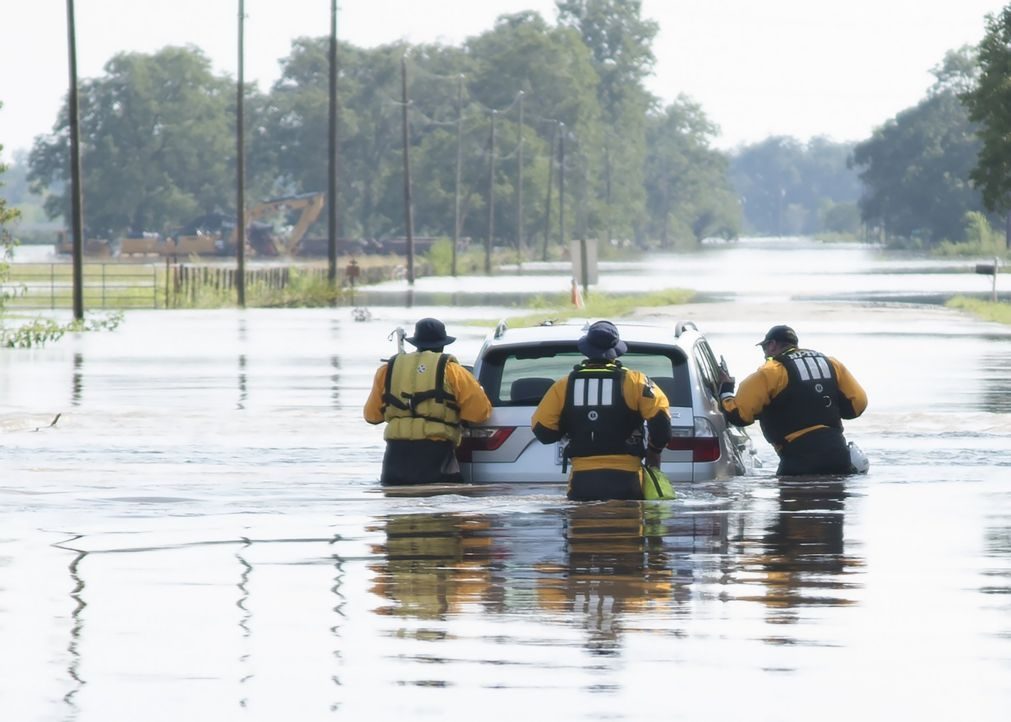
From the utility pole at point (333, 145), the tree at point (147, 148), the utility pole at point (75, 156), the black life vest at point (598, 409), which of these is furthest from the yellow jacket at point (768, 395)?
the tree at point (147, 148)

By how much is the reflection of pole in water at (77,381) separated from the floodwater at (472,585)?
3236 millimetres

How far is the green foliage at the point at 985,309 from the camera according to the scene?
168 feet

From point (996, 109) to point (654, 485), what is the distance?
55.5 m

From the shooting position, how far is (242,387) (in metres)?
28.9

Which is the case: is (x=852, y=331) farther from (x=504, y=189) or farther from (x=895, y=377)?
(x=504, y=189)

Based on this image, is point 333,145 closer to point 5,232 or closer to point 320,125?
point 5,232

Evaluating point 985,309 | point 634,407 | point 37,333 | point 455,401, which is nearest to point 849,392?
point 634,407

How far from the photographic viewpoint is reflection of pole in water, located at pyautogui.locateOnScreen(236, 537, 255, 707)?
8.48m

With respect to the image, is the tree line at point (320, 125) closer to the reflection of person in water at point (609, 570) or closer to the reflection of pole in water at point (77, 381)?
the reflection of pole in water at point (77, 381)

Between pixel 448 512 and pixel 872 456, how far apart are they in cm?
601

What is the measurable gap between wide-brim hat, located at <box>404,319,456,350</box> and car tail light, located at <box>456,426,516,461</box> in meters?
0.63

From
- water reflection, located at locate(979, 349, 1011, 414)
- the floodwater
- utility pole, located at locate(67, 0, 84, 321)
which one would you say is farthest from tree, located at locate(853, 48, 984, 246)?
the floodwater

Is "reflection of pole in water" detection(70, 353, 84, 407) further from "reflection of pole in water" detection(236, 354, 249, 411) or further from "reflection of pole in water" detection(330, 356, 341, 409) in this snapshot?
"reflection of pole in water" detection(330, 356, 341, 409)

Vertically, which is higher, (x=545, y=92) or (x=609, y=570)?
(x=545, y=92)
